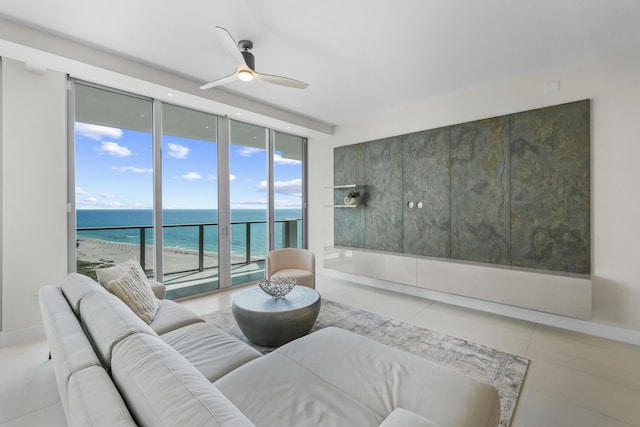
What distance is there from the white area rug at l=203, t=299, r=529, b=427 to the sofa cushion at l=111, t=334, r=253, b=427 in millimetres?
1680

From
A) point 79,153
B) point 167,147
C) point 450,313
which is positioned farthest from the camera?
point 167,147

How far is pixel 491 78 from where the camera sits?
3350mm

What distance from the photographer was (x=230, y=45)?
2176 mm

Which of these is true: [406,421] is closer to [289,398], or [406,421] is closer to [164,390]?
[289,398]

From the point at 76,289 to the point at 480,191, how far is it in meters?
4.09

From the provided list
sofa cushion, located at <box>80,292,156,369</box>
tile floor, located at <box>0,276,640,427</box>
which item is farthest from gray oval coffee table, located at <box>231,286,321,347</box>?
tile floor, located at <box>0,276,640,427</box>

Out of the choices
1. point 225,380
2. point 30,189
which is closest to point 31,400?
point 225,380

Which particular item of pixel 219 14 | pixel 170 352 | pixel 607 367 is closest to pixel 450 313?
pixel 607 367

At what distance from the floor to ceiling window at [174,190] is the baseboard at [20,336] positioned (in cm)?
66

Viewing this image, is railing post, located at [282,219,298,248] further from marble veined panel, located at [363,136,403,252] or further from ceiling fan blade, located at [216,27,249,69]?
ceiling fan blade, located at [216,27,249,69]

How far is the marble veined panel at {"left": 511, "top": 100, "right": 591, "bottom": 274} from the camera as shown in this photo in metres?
2.95

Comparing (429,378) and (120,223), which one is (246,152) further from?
(429,378)

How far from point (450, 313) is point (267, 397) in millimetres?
2968

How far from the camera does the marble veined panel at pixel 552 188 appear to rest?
2.95m
